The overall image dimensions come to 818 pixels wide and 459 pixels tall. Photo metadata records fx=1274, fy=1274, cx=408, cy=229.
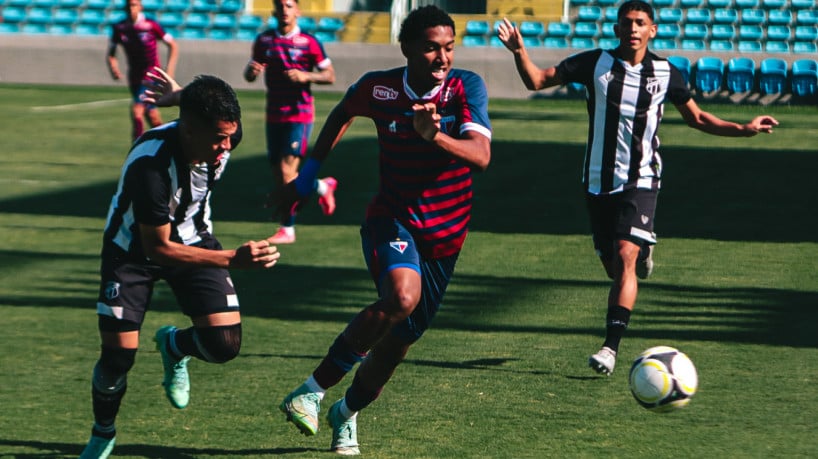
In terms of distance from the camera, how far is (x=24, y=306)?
9633 millimetres

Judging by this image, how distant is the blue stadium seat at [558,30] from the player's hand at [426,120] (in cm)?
3041

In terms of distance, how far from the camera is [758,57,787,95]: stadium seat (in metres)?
31.0

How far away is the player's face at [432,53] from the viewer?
19.1 feet

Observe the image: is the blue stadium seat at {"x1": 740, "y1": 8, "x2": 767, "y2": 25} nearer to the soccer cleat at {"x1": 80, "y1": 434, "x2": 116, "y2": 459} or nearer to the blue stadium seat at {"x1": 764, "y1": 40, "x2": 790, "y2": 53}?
the blue stadium seat at {"x1": 764, "y1": 40, "x2": 790, "y2": 53}

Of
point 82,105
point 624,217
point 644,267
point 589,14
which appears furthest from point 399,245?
point 589,14

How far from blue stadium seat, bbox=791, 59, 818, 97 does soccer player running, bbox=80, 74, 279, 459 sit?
88.6ft

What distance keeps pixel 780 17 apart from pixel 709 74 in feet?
13.0

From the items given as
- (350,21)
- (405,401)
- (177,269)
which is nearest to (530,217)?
(405,401)

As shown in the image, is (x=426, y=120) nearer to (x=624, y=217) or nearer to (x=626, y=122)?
(x=624, y=217)

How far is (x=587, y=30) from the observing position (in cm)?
3494

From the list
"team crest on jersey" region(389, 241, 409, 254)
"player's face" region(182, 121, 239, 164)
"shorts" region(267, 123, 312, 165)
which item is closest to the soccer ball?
"team crest on jersey" region(389, 241, 409, 254)

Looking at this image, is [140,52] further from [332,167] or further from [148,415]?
[148,415]

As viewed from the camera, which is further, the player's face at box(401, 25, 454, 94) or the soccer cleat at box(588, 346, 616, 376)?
the soccer cleat at box(588, 346, 616, 376)

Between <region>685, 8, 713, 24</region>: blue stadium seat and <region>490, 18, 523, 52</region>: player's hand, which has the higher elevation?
<region>490, 18, 523, 52</region>: player's hand
